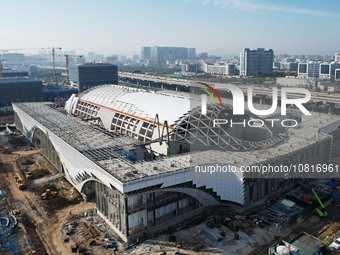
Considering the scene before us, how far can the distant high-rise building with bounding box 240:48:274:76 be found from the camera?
170525 millimetres

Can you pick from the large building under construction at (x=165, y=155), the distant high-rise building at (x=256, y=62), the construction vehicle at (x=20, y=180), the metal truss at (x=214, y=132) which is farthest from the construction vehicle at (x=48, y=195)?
the distant high-rise building at (x=256, y=62)

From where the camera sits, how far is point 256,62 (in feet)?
566

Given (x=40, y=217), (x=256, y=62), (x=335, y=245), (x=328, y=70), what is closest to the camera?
(x=335, y=245)

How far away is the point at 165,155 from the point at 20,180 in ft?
60.1

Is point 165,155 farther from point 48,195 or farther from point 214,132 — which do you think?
point 48,195

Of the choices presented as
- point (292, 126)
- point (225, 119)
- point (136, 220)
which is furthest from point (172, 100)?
point (136, 220)

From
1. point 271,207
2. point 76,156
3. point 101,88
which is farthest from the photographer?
point 101,88

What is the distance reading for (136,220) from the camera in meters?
28.3

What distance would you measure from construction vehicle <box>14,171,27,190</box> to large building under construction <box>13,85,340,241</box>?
4.76 m

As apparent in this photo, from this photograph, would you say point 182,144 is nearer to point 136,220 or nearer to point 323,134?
point 136,220

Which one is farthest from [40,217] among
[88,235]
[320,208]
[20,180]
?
[320,208]

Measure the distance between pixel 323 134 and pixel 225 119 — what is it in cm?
1357

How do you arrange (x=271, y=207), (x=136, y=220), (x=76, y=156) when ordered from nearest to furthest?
(x=136, y=220) → (x=271, y=207) → (x=76, y=156)

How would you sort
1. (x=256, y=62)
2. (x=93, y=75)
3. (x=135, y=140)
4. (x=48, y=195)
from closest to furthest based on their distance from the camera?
(x=48, y=195)
(x=135, y=140)
(x=93, y=75)
(x=256, y=62)
